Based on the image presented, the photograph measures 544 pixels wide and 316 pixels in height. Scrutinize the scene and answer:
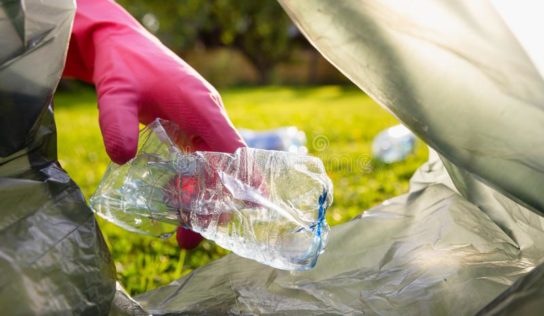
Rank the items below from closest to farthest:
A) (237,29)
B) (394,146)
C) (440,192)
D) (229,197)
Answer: (229,197), (440,192), (394,146), (237,29)

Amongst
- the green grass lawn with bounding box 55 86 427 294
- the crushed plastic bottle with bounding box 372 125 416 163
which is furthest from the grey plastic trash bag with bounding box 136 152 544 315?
the crushed plastic bottle with bounding box 372 125 416 163

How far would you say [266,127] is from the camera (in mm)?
5879

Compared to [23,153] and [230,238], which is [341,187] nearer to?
[230,238]

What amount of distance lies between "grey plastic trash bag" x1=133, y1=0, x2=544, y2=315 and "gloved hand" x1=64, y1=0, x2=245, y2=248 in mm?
276

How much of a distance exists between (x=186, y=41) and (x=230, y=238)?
49.0ft

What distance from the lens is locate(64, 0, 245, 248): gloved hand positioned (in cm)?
115

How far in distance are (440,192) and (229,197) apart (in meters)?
0.49

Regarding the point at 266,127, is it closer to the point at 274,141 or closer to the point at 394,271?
the point at 274,141

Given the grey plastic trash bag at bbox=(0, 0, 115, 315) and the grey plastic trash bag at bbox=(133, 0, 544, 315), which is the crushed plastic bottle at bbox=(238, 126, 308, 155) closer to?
the grey plastic trash bag at bbox=(133, 0, 544, 315)

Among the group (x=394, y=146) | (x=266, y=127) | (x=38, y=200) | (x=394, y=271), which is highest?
(x=38, y=200)

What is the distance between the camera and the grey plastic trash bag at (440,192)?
0.93m

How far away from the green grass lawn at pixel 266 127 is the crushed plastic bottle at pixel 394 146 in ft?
0.21

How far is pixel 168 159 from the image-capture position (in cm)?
128

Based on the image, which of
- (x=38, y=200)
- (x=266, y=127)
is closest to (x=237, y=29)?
(x=266, y=127)
